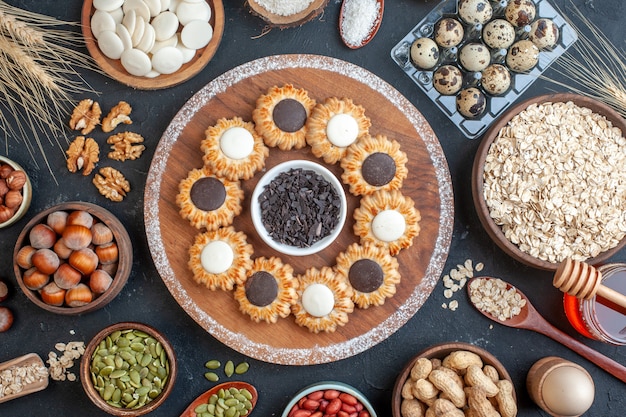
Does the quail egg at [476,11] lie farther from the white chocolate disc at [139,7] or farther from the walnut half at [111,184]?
the walnut half at [111,184]

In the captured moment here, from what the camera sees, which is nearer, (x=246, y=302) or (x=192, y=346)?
(x=246, y=302)

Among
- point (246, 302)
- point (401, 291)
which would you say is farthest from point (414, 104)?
point (246, 302)

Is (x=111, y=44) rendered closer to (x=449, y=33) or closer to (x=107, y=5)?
(x=107, y=5)

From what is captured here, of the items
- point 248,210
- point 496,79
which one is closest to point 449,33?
point 496,79

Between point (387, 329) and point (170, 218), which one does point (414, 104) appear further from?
point (170, 218)

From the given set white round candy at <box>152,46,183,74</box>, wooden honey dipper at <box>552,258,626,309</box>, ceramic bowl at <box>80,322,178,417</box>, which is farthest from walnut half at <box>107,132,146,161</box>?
wooden honey dipper at <box>552,258,626,309</box>

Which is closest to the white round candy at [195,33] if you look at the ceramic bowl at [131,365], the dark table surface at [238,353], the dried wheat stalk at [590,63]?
the dark table surface at [238,353]
